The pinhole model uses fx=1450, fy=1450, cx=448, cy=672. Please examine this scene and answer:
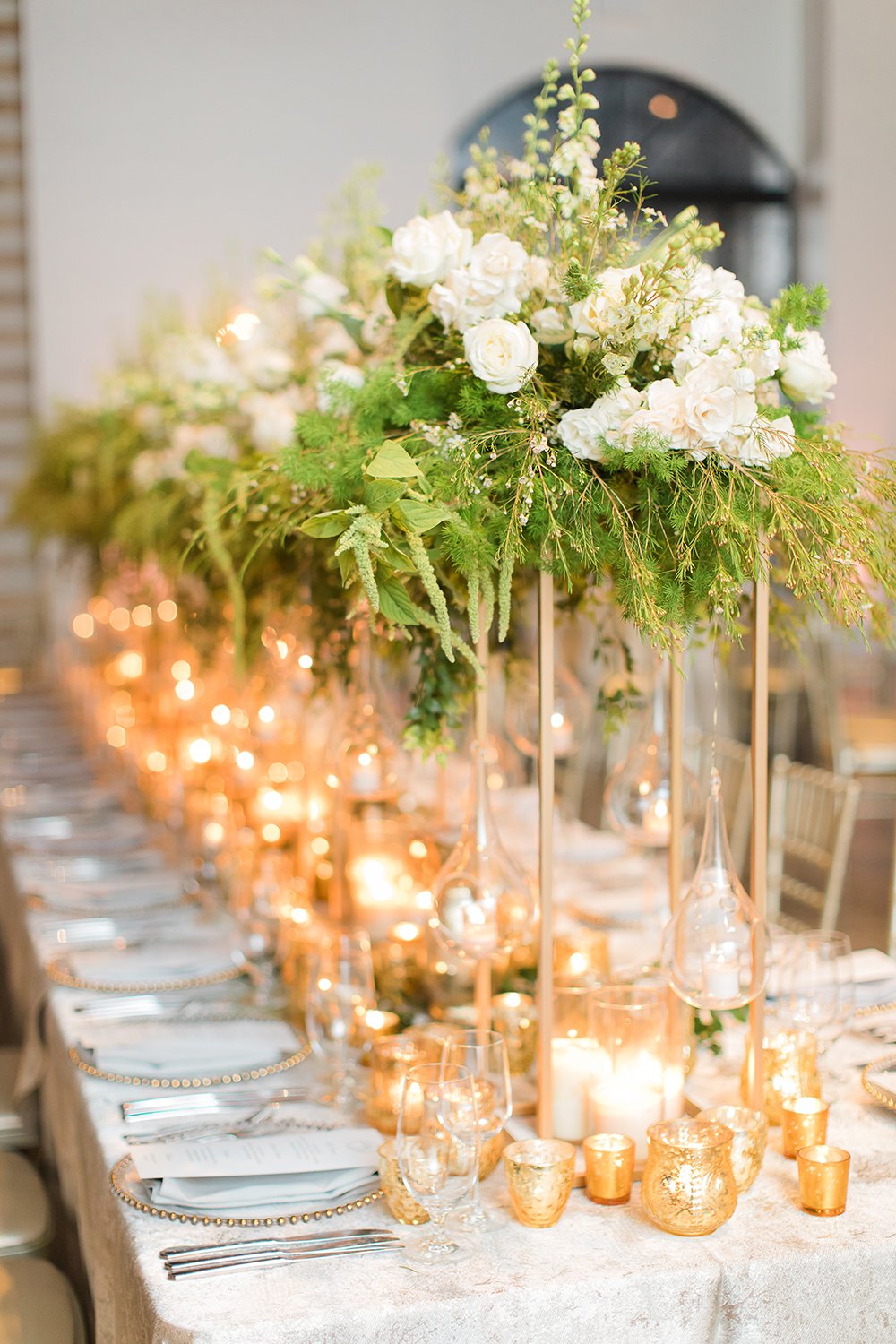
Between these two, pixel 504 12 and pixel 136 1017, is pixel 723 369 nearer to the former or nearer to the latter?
pixel 136 1017

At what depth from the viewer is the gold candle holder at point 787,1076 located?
5.03ft

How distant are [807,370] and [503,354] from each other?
310 millimetres

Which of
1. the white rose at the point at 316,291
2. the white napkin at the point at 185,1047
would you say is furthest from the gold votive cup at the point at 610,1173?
the white rose at the point at 316,291

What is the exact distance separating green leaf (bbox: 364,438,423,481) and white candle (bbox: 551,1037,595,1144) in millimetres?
611

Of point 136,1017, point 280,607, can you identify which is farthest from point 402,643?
point 136,1017

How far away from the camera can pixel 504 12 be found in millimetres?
6887

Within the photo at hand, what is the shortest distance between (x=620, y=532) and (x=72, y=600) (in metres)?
5.36

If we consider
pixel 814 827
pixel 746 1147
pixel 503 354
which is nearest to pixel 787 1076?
pixel 746 1147

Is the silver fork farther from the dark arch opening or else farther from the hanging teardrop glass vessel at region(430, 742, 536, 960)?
the dark arch opening

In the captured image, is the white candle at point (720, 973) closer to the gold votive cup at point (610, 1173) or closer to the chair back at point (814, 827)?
the gold votive cup at point (610, 1173)

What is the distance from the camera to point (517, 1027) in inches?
64.9

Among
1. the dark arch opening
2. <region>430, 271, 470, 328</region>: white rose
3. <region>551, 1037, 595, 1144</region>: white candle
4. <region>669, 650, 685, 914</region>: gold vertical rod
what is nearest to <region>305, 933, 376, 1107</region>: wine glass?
<region>551, 1037, 595, 1144</region>: white candle

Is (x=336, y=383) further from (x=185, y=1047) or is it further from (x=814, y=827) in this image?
(x=814, y=827)

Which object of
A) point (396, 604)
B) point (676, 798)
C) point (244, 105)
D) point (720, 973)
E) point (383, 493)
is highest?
point (244, 105)
